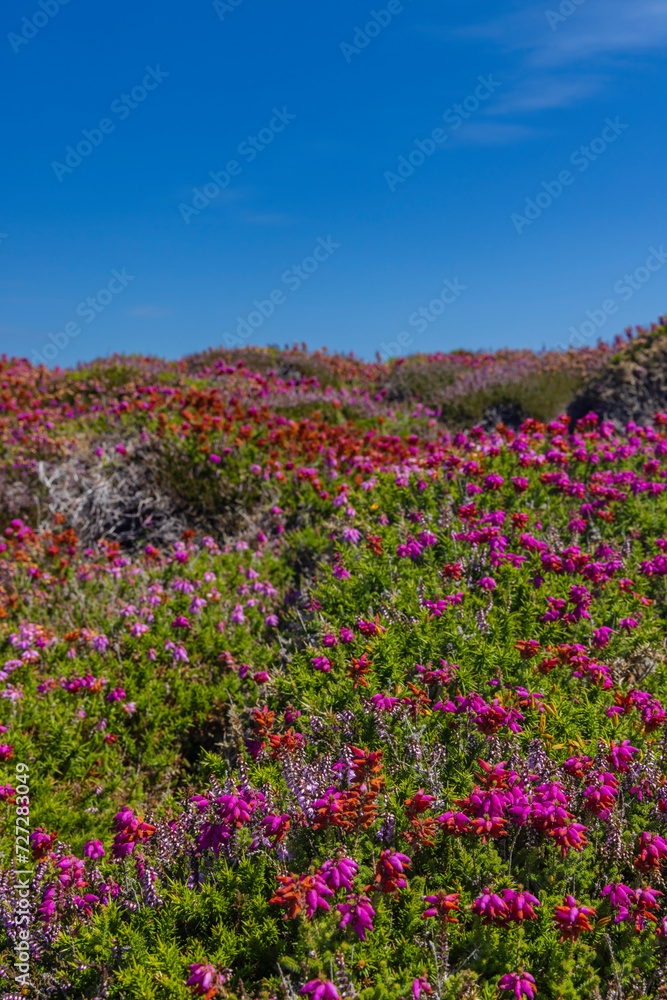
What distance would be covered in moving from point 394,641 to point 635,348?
1346cm

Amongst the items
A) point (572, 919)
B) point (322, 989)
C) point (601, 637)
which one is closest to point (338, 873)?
point (322, 989)

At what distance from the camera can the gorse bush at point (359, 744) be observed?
7.73ft

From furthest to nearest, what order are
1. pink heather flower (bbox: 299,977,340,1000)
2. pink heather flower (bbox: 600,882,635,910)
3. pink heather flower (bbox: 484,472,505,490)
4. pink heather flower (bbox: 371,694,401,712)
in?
pink heather flower (bbox: 484,472,505,490), pink heather flower (bbox: 371,694,401,712), pink heather flower (bbox: 600,882,635,910), pink heather flower (bbox: 299,977,340,1000)

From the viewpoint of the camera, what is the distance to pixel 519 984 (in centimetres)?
209

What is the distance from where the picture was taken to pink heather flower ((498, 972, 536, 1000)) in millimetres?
2070

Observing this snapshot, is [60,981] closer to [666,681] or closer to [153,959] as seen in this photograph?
[153,959]

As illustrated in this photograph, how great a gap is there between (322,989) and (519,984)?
676 mm

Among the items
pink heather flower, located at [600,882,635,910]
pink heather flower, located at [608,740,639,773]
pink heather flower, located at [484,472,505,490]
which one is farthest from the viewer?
pink heather flower, located at [484,472,505,490]

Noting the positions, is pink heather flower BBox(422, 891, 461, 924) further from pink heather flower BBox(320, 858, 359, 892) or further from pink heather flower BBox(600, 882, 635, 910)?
pink heather flower BBox(600, 882, 635, 910)

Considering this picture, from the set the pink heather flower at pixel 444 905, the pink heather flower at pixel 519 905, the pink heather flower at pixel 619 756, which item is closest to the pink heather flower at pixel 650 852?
the pink heather flower at pixel 619 756

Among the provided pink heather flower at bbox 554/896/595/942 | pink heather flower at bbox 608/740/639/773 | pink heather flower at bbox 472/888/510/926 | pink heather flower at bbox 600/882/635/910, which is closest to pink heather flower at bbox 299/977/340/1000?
pink heather flower at bbox 472/888/510/926

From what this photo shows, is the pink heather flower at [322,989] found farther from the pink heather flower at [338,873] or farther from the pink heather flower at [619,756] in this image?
the pink heather flower at [619,756]

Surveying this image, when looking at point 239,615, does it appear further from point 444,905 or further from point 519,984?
point 519,984

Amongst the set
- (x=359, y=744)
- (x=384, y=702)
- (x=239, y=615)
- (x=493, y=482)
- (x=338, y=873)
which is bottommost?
(x=338, y=873)
